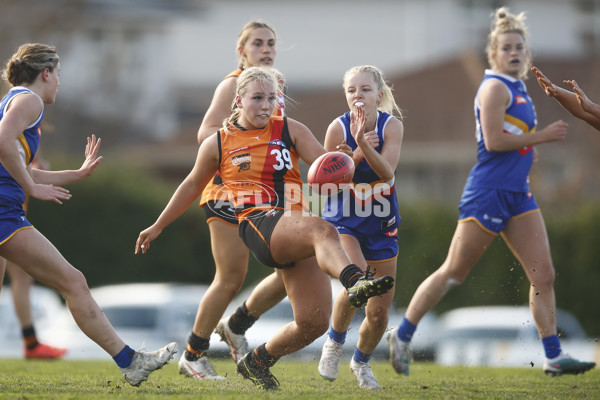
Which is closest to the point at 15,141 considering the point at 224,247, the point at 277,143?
the point at 277,143

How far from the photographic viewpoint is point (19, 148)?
232 inches

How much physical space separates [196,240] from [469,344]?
6498 mm

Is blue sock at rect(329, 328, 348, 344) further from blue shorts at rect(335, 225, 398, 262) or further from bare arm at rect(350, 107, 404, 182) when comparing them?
bare arm at rect(350, 107, 404, 182)

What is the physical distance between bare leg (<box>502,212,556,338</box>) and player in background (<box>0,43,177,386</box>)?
2772 mm

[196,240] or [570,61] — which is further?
[570,61]

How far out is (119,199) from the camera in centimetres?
1981

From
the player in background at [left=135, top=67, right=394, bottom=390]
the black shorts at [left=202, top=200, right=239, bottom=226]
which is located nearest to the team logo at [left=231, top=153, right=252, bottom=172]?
the player in background at [left=135, top=67, right=394, bottom=390]

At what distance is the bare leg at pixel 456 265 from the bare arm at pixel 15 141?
9.70 ft

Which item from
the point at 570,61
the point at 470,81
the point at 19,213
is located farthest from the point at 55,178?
the point at 570,61

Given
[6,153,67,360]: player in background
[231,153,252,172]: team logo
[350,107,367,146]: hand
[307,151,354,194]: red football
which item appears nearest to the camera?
[307,151,354,194]: red football

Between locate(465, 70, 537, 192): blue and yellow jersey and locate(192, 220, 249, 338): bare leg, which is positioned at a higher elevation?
locate(465, 70, 537, 192): blue and yellow jersey

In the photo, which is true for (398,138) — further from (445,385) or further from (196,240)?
(196,240)

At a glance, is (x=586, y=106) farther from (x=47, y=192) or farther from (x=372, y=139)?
(x=47, y=192)

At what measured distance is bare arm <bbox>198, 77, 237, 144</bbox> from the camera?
22.5 feet
